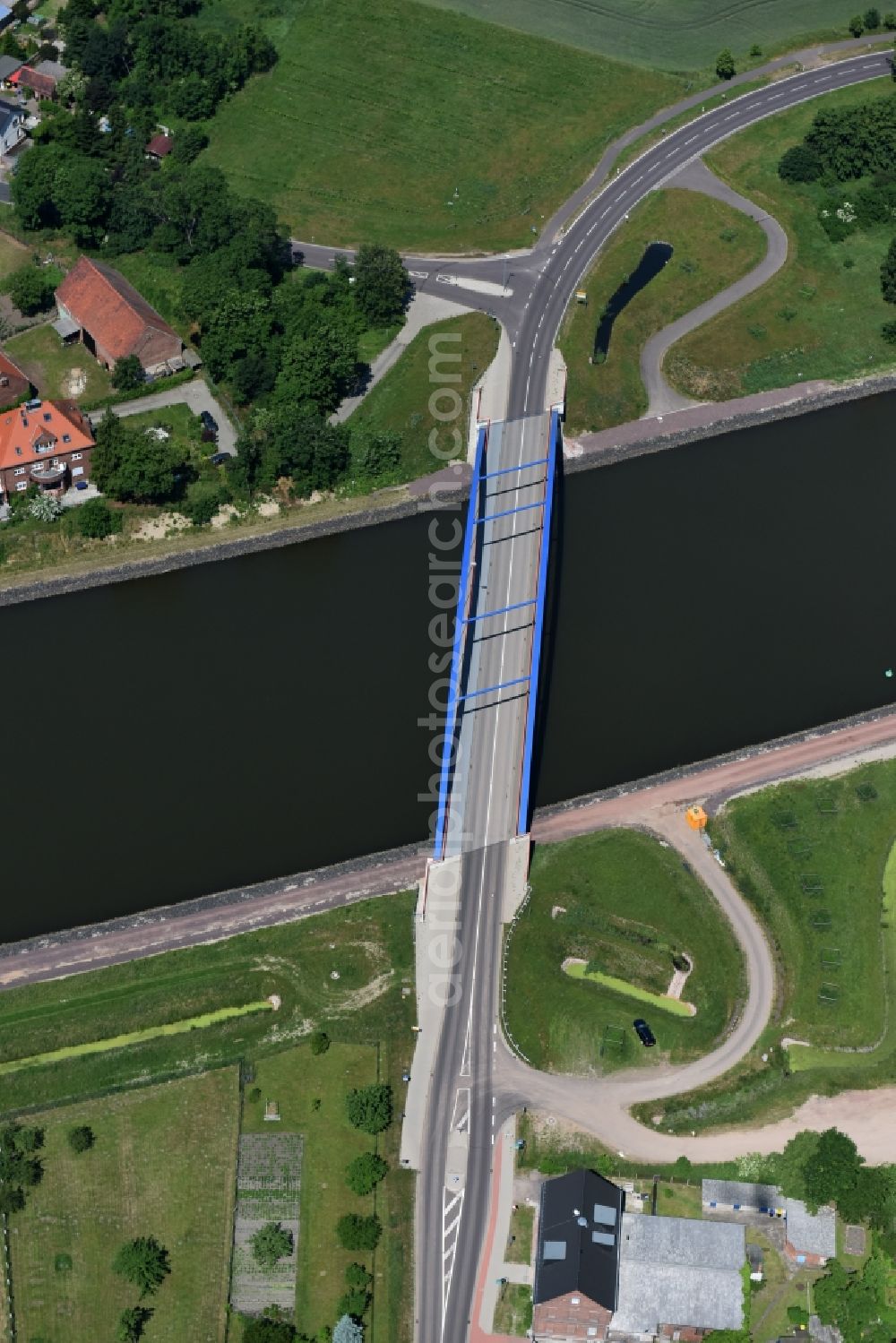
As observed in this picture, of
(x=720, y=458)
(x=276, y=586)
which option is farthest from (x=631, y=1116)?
(x=720, y=458)

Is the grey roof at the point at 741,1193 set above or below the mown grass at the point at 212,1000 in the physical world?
below

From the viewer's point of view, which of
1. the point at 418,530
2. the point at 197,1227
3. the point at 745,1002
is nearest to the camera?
the point at 197,1227

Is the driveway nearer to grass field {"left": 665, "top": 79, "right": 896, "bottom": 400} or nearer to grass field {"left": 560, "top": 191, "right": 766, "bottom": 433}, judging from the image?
grass field {"left": 560, "top": 191, "right": 766, "bottom": 433}

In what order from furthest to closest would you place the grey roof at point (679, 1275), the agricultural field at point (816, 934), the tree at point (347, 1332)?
1. the agricultural field at point (816, 934)
2. the grey roof at point (679, 1275)
3. the tree at point (347, 1332)

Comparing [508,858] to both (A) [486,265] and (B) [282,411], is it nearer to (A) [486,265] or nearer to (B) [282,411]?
(B) [282,411]

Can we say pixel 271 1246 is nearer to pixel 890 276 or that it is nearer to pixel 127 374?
pixel 127 374

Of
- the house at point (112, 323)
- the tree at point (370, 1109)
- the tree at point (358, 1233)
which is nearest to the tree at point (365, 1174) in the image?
the tree at point (358, 1233)

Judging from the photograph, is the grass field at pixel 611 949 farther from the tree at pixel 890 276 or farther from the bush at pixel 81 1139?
the tree at pixel 890 276
